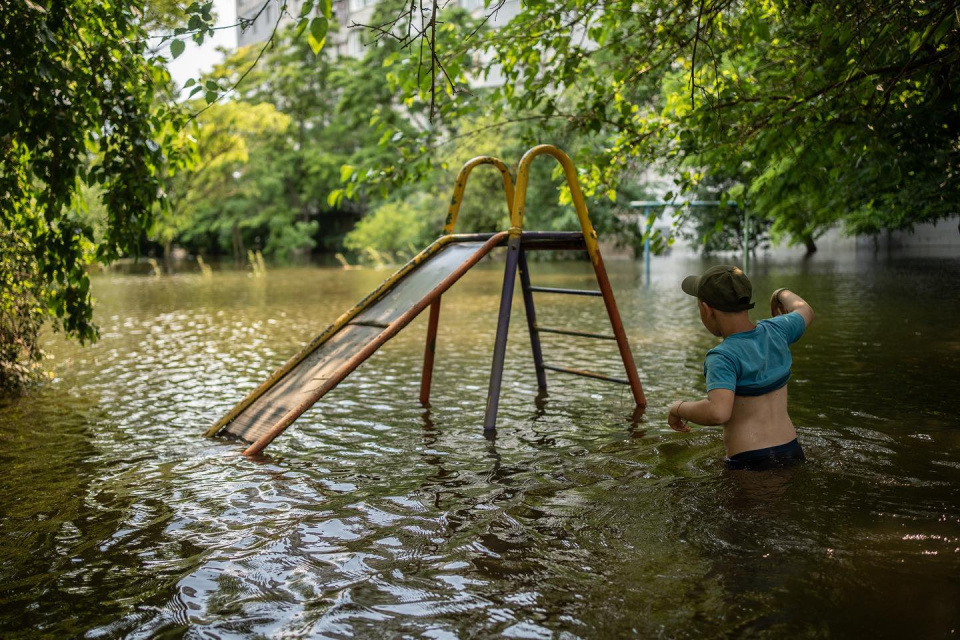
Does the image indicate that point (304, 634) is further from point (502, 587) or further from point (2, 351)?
point (2, 351)

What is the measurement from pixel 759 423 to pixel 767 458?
23cm

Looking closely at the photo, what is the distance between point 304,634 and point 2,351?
19.8 feet

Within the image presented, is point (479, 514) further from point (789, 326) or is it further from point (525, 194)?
point (525, 194)

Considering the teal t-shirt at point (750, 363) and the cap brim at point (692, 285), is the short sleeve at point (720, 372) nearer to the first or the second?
the teal t-shirt at point (750, 363)

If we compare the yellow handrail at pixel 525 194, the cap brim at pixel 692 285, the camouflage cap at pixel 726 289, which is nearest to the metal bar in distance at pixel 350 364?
the yellow handrail at pixel 525 194

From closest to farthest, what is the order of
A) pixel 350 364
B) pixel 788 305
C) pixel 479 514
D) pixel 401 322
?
pixel 479 514, pixel 788 305, pixel 350 364, pixel 401 322

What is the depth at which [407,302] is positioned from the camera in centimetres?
615

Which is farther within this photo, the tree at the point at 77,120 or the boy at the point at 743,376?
the tree at the point at 77,120

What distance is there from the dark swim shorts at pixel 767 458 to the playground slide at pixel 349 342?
2190 millimetres

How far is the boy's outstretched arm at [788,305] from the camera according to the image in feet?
15.0

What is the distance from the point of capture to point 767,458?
446cm

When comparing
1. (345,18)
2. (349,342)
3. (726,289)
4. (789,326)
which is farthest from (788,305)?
(345,18)

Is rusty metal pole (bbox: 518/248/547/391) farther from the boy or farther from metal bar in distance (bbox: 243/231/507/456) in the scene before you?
the boy

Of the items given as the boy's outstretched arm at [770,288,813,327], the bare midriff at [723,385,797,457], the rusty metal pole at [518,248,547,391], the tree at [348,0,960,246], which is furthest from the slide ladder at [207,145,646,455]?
the bare midriff at [723,385,797,457]
